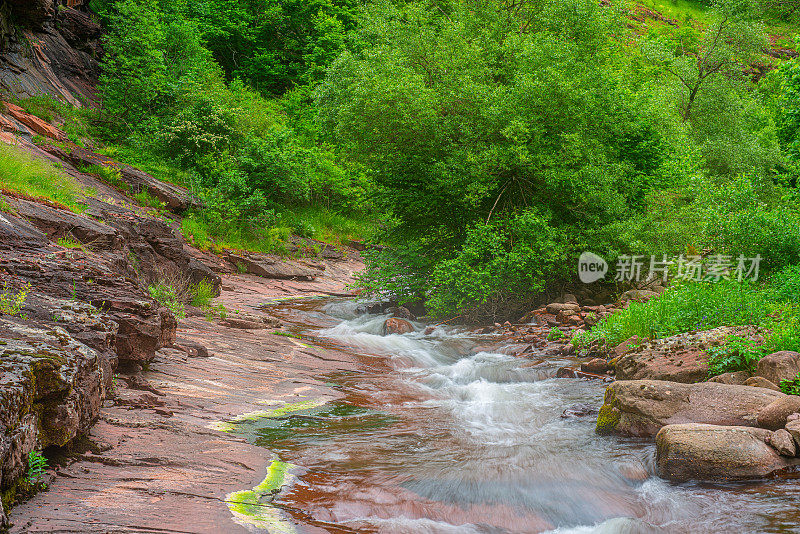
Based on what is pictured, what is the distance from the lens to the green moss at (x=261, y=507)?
405cm

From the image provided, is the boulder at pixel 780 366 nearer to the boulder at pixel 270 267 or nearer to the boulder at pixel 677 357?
the boulder at pixel 677 357

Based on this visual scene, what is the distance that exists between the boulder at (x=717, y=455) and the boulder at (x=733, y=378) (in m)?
1.69

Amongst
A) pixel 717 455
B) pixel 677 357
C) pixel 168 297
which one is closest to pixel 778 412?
pixel 717 455

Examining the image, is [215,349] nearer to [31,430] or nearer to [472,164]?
[31,430]

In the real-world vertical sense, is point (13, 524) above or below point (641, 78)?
below

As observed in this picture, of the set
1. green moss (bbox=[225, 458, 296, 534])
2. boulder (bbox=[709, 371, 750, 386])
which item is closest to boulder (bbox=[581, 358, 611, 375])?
boulder (bbox=[709, 371, 750, 386])

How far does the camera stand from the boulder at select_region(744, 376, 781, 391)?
6562 millimetres

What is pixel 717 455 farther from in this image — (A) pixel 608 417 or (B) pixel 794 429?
(A) pixel 608 417

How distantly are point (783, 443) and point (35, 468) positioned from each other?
6.36 m

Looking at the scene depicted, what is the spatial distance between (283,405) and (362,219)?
2283 centimetres

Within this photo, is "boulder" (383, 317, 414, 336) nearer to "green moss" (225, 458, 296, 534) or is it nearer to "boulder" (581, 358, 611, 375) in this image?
"boulder" (581, 358, 611, 375)

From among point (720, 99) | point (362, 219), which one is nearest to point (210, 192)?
point (362, 219)

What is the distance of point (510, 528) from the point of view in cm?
473

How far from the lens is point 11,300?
4832 mm
